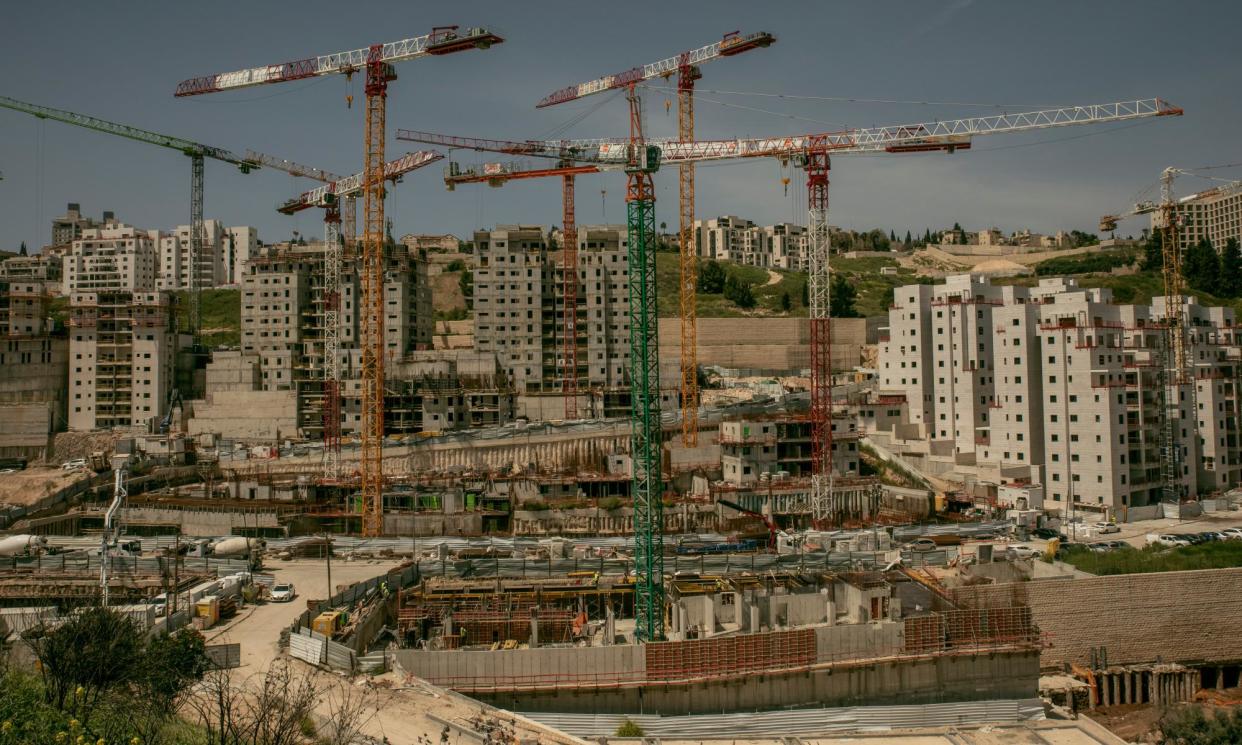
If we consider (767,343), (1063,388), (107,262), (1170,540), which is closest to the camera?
(1170,540)

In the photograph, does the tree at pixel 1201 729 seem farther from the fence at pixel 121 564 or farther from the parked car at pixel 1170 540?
the fence at pixel 121 564

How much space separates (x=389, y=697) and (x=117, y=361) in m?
44.3

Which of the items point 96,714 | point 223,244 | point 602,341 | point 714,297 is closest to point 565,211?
point 602,341

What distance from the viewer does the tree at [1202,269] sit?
77.1 meters

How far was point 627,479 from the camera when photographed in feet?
131

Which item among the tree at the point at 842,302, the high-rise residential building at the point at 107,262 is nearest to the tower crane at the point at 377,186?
the tree at the point at 842,302

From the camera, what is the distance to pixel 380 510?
122 feet

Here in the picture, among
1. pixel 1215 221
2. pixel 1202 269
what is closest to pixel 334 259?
pixel 1202 269

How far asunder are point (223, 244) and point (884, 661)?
10667cm

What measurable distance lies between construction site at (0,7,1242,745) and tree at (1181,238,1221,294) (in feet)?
82.6

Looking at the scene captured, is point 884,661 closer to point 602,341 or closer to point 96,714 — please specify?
point 96,714

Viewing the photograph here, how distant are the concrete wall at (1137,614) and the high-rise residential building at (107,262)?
8781cm

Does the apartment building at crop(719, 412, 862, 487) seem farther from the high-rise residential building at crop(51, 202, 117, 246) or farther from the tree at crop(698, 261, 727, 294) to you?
the high-rise residential building at crop(51, 202, 117, 246)

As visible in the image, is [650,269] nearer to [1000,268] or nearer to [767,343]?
[767,343]
